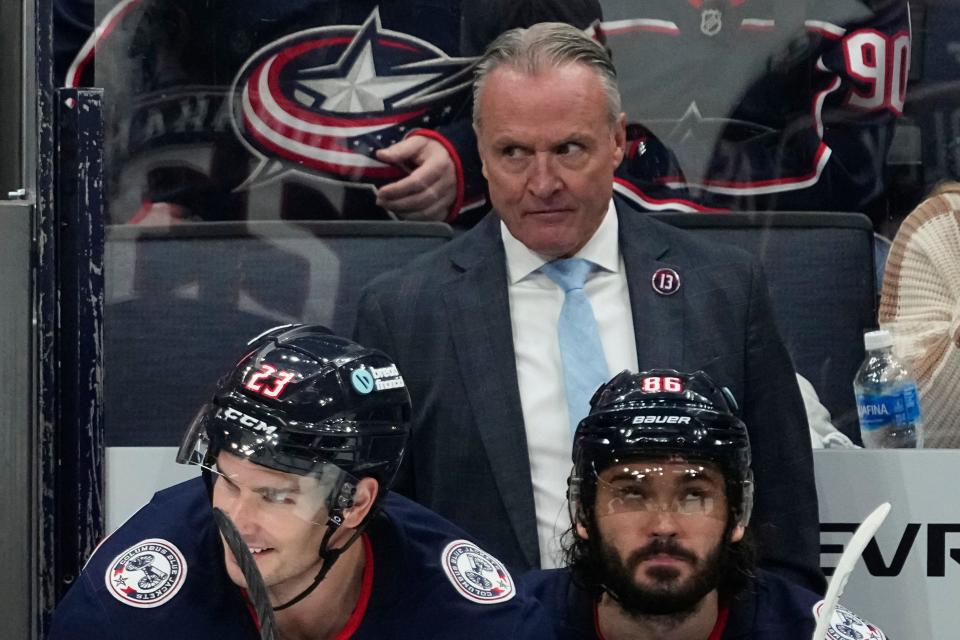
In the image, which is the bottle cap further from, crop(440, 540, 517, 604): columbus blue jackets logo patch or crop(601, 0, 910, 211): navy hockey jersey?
crop(440, 540, 517, 604): columbus blue jackets logo patch

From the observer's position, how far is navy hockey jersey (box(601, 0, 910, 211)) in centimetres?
311

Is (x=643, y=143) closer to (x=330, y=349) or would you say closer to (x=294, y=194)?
(x=294, y=194)

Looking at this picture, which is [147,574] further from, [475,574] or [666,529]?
[666,529]

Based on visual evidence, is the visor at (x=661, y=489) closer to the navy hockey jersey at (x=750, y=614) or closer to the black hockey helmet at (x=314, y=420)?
the navy hockey jersey at (x=750, y=614)

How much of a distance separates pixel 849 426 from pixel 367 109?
112 cm

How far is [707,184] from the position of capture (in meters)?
3.14

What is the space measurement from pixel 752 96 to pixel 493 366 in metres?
0.92

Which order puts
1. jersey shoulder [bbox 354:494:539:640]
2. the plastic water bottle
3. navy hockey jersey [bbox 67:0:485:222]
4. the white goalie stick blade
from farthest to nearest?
navy hockey jersey [bbox 67:0:485:222] < the plastic water bottle < jersey shoulder [bbox 354:494:539:640] < the white goalie stick blade

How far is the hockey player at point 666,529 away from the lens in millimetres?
2232

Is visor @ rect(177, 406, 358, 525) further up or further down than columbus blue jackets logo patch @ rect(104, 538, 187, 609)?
further up

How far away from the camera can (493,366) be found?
8.50ft

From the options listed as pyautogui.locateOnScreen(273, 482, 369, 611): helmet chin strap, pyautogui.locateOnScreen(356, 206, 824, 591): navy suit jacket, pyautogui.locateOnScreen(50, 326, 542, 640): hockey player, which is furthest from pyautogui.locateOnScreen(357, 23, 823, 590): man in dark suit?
pyautogui.locateOnScreen(273, 482, 369, 611): helmet chin strap

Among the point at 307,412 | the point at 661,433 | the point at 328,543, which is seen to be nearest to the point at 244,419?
the point at 307,412

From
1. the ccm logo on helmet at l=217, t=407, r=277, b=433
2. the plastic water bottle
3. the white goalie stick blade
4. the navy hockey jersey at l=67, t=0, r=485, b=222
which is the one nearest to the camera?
the white goalie stick blade
